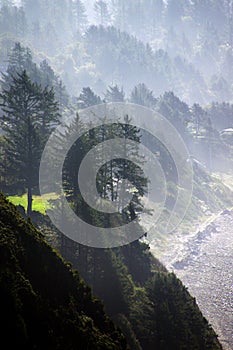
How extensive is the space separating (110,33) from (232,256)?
14768 cm

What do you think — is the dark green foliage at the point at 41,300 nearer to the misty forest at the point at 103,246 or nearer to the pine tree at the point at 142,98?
the misty forest at the point at 103,246

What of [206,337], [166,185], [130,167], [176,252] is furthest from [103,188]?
[166,185]

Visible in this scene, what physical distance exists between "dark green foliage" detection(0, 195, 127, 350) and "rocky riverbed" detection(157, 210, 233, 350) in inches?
975

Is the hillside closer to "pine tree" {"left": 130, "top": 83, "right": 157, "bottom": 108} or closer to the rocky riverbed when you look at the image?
the rocky riverbed

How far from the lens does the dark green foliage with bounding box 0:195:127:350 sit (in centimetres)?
1172

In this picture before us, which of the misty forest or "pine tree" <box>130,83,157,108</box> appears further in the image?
"pine tree" <box>130,83,157,108</box>

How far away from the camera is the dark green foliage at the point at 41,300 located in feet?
38.4

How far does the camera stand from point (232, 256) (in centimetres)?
5994

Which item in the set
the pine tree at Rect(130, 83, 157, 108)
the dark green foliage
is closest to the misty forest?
the dark green foliage

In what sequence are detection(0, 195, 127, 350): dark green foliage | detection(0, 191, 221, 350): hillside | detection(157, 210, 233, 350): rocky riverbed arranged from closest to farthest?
detection(0, 195, 127, 350): dark green foliage, detection(0, 191, 221, 350): hillside, detection(157, 210, 233, 350): rocky riverbed

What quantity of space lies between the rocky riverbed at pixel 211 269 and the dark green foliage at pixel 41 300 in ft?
81.2

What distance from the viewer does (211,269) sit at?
179 feet

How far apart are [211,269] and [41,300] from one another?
149ft

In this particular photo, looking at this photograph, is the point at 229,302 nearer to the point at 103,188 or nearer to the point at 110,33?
the point at 103,188
